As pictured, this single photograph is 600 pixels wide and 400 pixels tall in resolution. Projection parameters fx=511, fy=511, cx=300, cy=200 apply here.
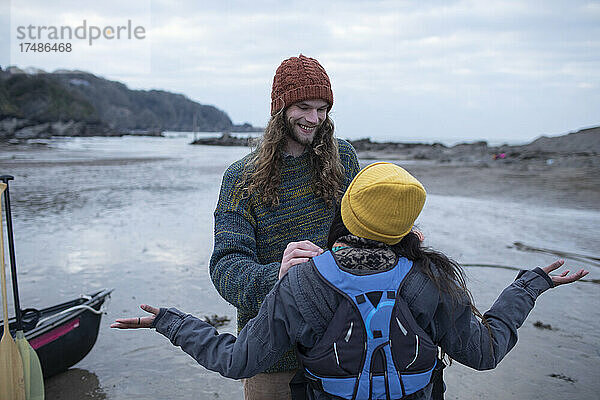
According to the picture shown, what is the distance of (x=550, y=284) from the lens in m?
1.89

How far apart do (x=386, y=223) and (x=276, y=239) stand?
0.76 metres

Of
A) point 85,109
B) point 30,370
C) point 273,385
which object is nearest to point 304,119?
point 273,385

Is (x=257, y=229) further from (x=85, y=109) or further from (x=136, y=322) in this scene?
(x=85, y=109)

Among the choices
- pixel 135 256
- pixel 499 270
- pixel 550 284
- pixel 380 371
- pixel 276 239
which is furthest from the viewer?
pixel 135 256

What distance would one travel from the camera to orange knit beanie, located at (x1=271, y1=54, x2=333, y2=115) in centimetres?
223

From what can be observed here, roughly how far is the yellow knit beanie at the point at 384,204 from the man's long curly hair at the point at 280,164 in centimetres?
62

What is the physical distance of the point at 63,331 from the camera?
4.52 m

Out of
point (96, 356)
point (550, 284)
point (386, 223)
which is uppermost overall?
point (386, 223)

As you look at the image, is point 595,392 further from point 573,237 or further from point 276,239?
point 573,237

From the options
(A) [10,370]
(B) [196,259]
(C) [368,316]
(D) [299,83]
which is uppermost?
(D) [299,83]

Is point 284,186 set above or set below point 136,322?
above

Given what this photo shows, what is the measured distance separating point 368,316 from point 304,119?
1057 millimetres

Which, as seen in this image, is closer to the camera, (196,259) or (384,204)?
(384,204)

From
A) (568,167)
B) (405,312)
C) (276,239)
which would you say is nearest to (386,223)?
(405,312)
